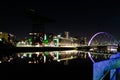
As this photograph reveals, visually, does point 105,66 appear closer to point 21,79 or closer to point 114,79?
point 114,79

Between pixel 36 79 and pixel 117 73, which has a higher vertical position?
pixel 117 73

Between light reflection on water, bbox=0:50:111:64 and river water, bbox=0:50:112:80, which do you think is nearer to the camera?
river water, bbox=0:50:112:80

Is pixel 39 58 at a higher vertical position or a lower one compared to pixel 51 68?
higher

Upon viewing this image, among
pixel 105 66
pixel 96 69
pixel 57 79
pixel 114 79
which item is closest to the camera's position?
pixel 96 69

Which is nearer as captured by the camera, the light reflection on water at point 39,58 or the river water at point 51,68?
the river water at point 51,68

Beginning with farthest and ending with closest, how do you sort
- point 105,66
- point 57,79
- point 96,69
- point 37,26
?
1. point 37,26
2. point 57,79
3. point 105,66
4. point 96,69

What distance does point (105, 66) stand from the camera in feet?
15.5

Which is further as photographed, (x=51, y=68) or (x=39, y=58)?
(x=39, y=58)

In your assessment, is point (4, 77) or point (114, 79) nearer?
point (114, 79)

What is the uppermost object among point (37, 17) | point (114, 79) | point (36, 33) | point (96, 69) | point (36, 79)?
point (37, 17)

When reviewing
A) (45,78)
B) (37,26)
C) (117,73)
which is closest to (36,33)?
(37,26)

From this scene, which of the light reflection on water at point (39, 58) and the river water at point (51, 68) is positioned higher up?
the light reflection on water at point (39, 58)

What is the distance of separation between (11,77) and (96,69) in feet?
53.1

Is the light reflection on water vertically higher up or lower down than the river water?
higher up
